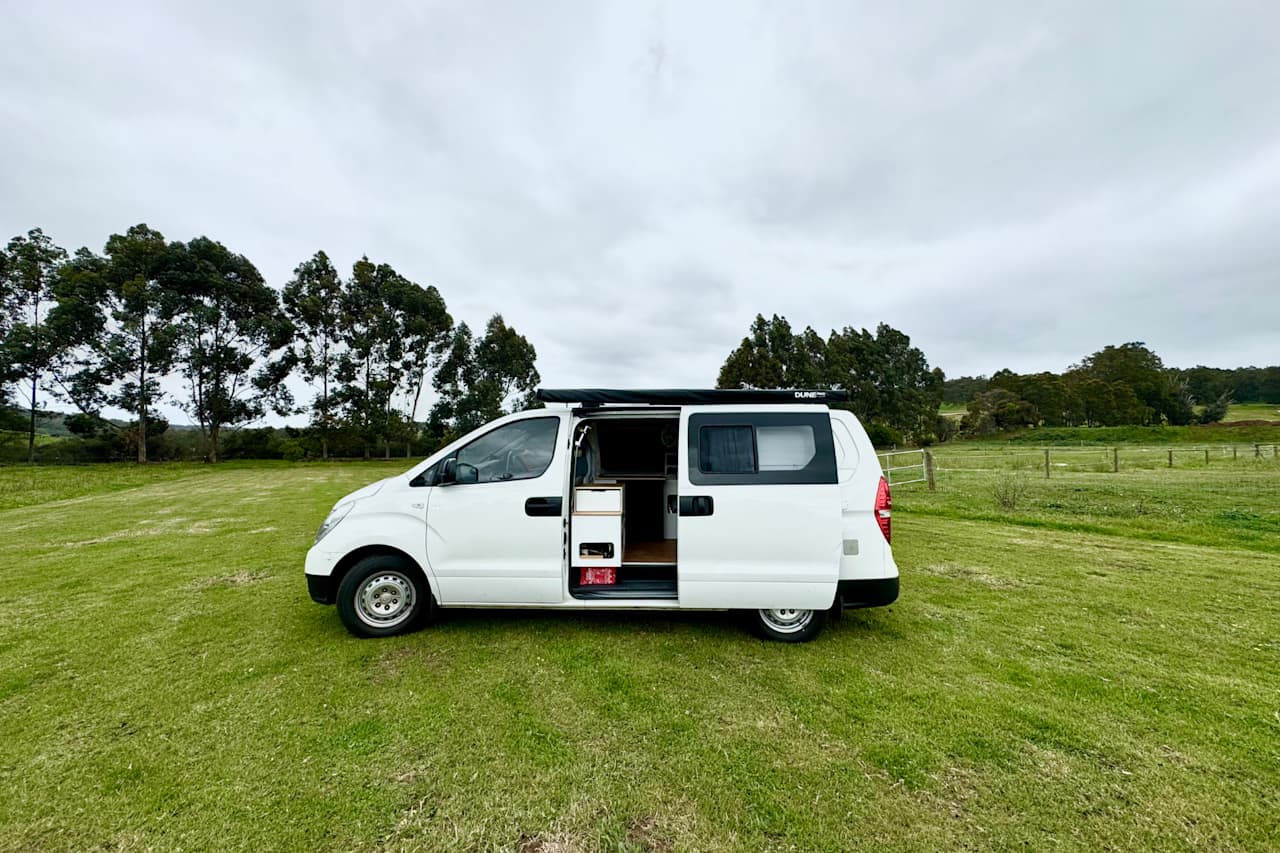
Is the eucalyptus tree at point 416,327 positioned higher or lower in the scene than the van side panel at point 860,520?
higher

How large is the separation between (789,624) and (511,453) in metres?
2.75

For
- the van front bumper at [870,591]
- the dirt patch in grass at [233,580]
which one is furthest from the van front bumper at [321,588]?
the van front bumper at [870,591]

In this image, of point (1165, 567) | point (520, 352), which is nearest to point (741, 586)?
point (1165, 567)

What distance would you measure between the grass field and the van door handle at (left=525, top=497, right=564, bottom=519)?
1061 mm

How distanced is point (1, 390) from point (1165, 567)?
43992 millimetres

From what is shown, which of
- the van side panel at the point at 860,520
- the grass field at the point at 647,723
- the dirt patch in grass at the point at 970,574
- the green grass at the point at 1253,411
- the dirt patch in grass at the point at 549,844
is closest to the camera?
the dirt patch in grass at the point at 549,844

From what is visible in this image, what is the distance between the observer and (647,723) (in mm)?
2980

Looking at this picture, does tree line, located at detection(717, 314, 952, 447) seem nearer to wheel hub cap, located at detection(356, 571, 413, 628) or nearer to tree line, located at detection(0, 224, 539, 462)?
tree line, located at detection(0, 224, 539, 462)

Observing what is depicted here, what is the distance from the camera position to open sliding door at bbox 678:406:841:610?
388cm

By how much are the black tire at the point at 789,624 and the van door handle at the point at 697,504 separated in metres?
1.04

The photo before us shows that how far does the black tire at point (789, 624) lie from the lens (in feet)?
13.5

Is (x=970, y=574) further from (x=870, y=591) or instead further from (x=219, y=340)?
(x=219, y=340)

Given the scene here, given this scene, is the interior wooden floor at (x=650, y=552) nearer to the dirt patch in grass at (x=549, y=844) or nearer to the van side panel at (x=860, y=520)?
the van side panel at (x=860, y=520)

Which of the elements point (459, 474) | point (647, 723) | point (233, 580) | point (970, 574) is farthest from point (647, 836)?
point (233, 580)
